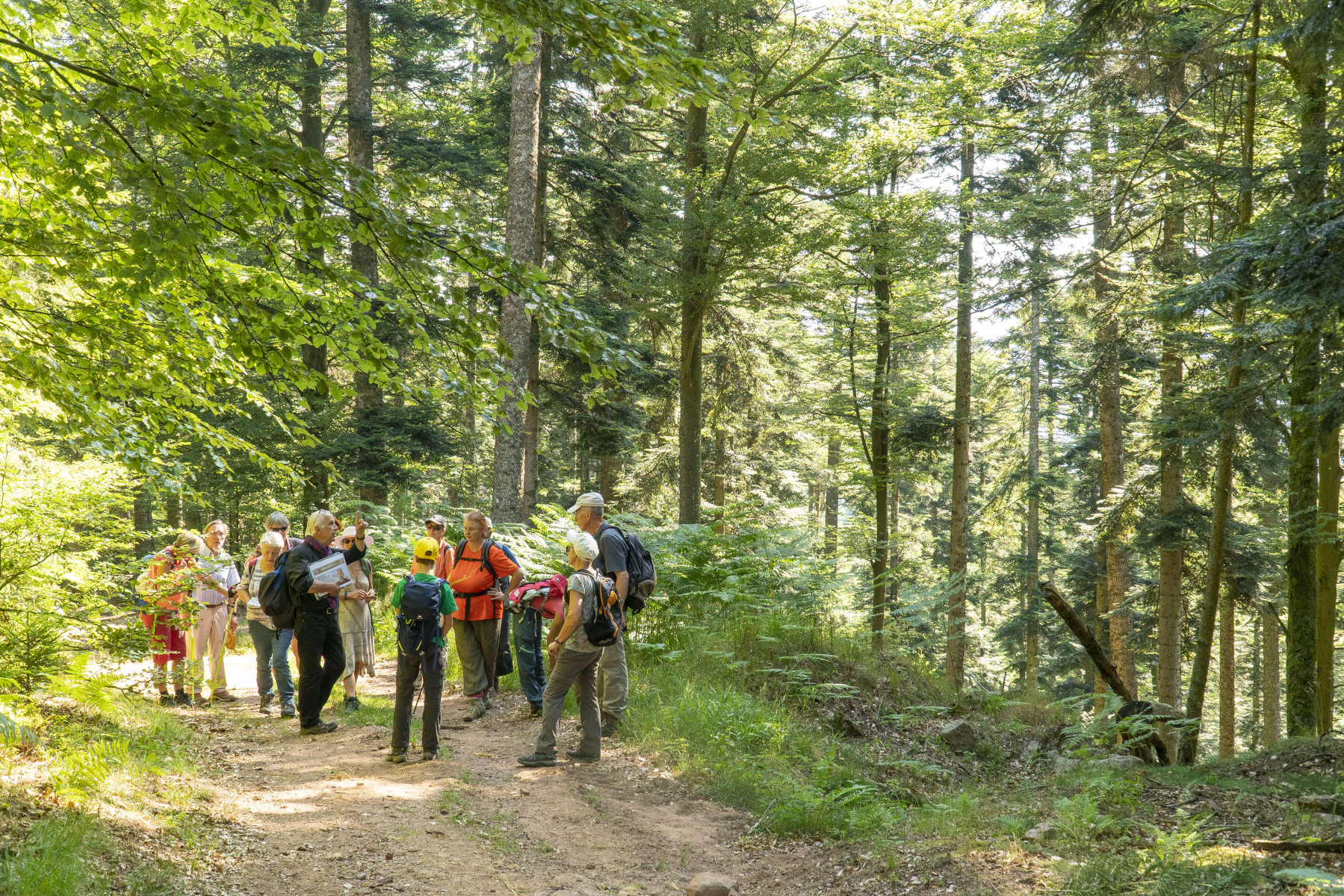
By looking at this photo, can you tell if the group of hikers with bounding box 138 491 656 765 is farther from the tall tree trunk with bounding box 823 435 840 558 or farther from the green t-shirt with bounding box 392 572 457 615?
the tall tree trunk with bounding box 823 435 840 558

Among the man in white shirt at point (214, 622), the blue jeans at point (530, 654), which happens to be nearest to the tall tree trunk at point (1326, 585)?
the blue jeans at point (530, 654)

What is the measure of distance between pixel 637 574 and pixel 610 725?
1798mm

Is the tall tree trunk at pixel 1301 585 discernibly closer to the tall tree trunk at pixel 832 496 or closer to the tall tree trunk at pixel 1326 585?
the tall tree trunk at pixel 1326 585

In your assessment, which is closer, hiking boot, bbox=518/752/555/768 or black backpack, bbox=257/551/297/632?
hiking boot, bbox=518/752/555/768

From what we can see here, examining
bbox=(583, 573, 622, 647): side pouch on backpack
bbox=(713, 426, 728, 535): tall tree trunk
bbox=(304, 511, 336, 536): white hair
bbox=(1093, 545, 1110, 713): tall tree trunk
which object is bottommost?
bbox=(1093, 545, 1110, 713): tall tree trunk

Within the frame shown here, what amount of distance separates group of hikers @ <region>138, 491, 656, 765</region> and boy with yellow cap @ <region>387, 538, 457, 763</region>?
13 millimetres

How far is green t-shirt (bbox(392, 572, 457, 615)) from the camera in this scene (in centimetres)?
702

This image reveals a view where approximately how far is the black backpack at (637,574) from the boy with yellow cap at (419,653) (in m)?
1.68

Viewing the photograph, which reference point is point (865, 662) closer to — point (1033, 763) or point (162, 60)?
point (1033, 763)

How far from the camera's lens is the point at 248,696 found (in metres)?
10.3

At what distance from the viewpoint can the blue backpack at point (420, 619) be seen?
697cm

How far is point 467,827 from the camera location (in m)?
5.91

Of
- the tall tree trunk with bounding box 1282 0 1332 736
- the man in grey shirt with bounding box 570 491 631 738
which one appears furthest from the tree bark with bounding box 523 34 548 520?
the tall tree trunk with bounding box 1282 0 1332 736

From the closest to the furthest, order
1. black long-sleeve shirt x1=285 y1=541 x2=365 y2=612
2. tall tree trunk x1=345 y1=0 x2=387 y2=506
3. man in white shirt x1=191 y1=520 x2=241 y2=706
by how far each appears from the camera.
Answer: black long-sleeve shirt x1=285 y1=541 x2=365 y2=612 < man in white shirt x1=191 y1=520 x2=241 y2=706 < tall tree trunk x1=345 y1=0 x2=387 y2=506
